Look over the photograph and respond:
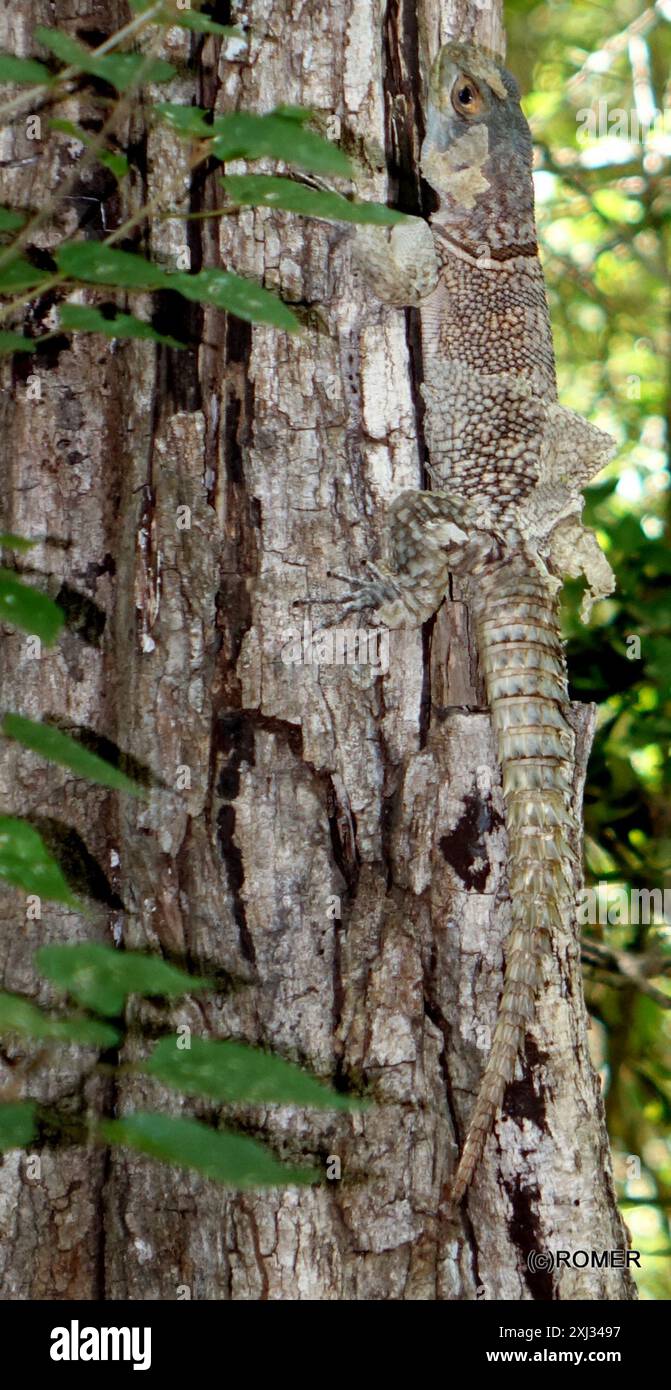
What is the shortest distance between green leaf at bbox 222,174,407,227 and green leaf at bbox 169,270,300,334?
0.10m

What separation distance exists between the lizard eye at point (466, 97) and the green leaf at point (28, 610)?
1.70 metres

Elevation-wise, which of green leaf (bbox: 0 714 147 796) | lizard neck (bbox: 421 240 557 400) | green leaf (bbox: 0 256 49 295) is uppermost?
lizard neck (bbox: 421 240 557 400)

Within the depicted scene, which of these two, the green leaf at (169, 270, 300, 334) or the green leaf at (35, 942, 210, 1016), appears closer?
the green leaf at (35, 942, 210, 1016)

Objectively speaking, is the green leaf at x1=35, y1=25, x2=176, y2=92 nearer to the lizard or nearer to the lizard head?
the lizard

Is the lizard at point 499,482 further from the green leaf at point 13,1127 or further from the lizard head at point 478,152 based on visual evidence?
the green leaf at point 13,1127

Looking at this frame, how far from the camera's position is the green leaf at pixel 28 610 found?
1.35 metres

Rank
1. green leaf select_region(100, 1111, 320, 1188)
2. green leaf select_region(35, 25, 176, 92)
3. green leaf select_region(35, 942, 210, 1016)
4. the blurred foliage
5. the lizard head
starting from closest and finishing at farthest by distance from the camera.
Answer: green leaf select_region(100, 1111, 320, 1188) → green leaf select_region(35, 942, 210, 1016) → green leaf select_region(35, 25, 176, 92) → the lizard head → the blurred foliage

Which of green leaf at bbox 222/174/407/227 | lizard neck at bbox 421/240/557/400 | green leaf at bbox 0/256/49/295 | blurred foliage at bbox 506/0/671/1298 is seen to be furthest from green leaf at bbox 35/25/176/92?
blurred foliage at bbox 506/0/671/1298

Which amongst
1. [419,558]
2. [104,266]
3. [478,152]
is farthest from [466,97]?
[104,266]

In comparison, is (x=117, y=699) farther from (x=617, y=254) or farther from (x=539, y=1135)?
(x=617, y=254)

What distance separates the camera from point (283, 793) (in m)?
2.24

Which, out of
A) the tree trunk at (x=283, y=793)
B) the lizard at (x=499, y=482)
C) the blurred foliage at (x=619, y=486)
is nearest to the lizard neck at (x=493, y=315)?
the lizard at (x=499, y=482)

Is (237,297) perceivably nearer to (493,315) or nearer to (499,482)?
(499,482)

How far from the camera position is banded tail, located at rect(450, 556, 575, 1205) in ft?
7.14
